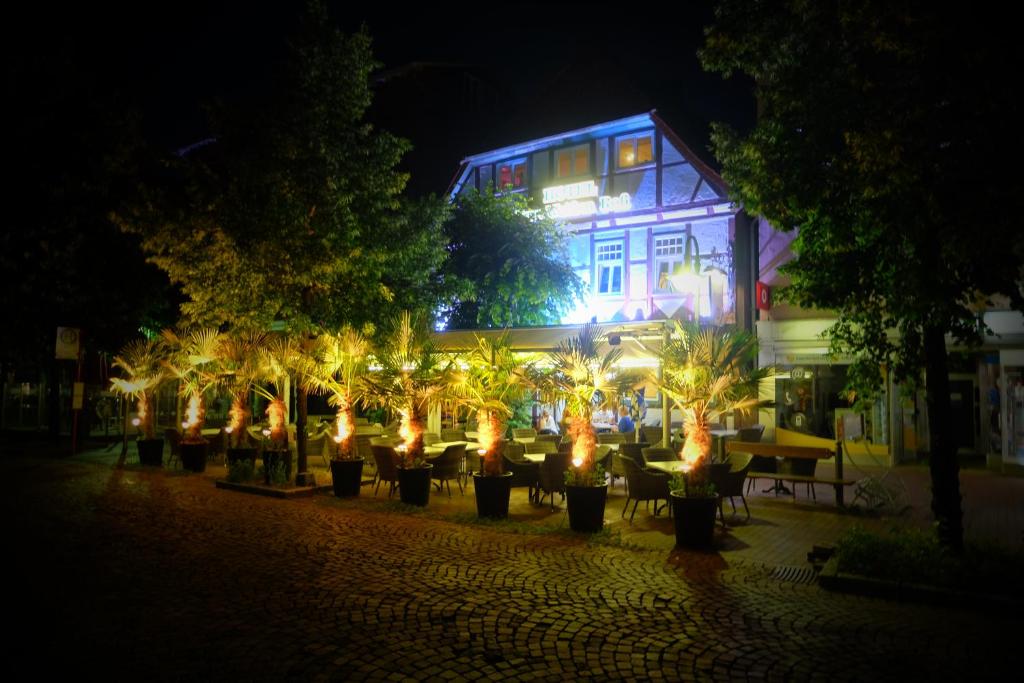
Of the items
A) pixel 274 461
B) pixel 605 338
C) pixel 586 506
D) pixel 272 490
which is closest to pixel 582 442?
pixel 586 506

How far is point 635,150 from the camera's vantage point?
19.3 meters

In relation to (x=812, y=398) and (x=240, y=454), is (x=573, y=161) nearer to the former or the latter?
(x=812, y=398)

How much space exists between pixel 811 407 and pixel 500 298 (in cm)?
883

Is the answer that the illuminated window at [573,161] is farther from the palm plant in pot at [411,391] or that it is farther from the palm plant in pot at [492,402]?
the palm plant in pot at [492,402]

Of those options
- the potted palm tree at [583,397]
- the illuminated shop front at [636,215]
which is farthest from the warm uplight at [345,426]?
the illuminated shop front at [636,215]

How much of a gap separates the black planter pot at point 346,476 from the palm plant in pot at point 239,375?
6.65 feet

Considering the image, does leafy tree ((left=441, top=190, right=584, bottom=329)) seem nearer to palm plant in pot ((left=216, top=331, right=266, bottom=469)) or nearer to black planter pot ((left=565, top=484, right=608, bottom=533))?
palm plant in pot ((left=216, top=331, right=266, bottom=469))

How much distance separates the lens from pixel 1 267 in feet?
62.7

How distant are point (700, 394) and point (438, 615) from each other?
409 cm

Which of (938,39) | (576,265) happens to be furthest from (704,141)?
(938,39)

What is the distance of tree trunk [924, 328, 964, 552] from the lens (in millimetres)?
6059

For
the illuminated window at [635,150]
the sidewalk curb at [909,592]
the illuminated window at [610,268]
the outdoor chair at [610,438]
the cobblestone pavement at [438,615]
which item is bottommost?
the cobblestone pavement at [438,615]

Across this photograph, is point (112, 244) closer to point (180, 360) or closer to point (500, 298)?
point (180, 360)

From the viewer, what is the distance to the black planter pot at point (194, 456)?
13.8 m
